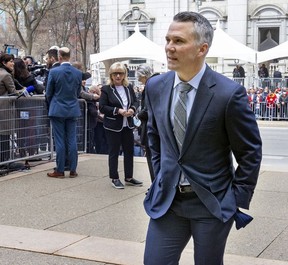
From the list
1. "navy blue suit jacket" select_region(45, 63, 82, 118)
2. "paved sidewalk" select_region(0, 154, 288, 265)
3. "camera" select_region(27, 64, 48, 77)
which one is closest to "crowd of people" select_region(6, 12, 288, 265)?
"paved sidewalk" select_region(0, 154, 288, 265)

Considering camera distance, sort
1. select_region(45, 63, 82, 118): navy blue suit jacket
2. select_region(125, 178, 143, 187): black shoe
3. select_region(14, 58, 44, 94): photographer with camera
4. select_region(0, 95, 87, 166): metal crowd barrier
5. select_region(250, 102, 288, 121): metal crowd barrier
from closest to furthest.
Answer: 1. select_region(125, 178, 143, 187): black shoe
2. select_region(45, 63, 82, 118): navy blue suit jacket
3. select_region(0, 95, 87, 166): metal crowd barrier
4. select_region(14, 58, 44, 94): photographer with camera
5. select_region(250, 102, 288, 121): metal crowd barrier

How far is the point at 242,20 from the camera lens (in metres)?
34.9

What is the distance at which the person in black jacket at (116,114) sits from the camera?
834 centimetres

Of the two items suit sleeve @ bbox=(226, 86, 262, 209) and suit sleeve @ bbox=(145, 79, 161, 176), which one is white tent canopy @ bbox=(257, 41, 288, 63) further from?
suit sleeve @ bbox=(226, 86, 262, 209)

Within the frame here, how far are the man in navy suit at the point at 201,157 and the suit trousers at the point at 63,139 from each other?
5.84 meters

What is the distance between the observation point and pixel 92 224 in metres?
6.47

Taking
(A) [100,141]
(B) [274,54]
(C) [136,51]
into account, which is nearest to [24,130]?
(A) [100,141]

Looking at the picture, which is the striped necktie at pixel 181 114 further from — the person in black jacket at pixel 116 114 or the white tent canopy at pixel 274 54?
the white tent canopy at pixel 274 54

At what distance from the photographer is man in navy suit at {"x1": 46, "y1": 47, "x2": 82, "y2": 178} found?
8898 millimetres

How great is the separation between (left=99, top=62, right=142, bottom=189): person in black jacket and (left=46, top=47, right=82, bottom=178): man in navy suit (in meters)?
0.76

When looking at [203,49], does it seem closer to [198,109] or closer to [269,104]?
[198,109]

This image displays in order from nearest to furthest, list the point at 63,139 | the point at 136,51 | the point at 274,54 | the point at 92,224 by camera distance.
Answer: the point at 92,224 < the point at 63,139 < the point at 136,51 < the point at 274,54

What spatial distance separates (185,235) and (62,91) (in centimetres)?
588

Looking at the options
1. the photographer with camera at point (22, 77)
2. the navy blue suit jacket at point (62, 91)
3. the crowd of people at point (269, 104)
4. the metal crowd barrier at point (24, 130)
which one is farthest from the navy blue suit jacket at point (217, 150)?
the crowd of people at point (269, 104)
